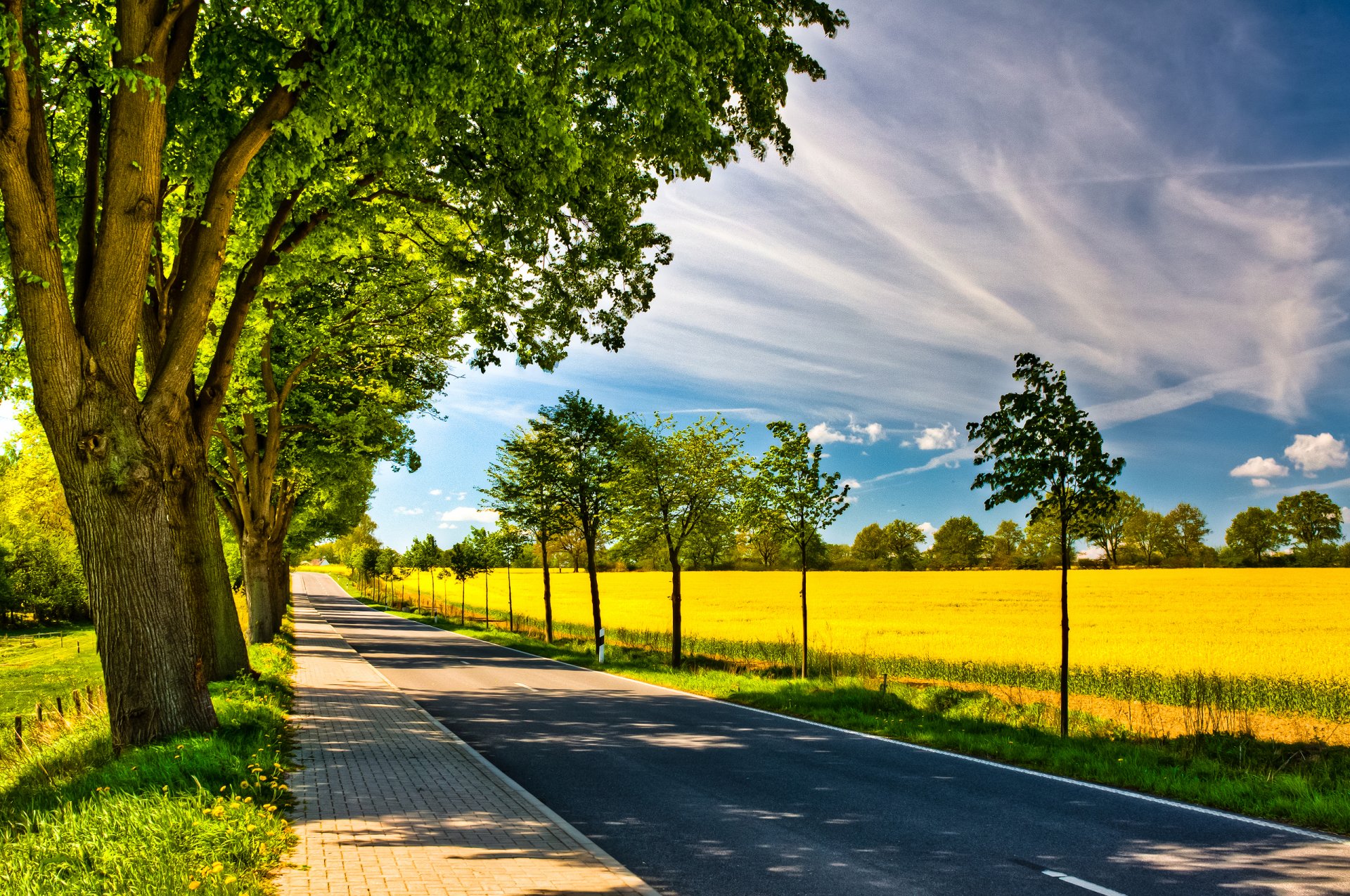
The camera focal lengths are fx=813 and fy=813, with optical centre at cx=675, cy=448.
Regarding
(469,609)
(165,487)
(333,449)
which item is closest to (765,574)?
(469,609)

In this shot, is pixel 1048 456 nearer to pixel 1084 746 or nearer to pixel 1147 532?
pixel 1084 746

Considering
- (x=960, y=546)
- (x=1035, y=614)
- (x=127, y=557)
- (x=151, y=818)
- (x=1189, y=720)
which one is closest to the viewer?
(x=151, y=818)

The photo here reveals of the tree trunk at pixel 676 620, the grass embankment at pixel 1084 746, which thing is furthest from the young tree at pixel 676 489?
the grass embankment at pixel 1084 746

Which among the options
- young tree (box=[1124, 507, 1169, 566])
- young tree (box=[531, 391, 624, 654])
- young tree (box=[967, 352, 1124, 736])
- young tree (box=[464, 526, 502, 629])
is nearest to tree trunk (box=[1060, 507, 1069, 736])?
young tree (box=[967, 352, 1124, 736])

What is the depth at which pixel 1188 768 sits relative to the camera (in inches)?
372

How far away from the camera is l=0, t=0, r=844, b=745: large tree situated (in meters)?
7.87

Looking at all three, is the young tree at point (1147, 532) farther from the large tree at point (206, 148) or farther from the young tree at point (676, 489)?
the large tree at point (206, 148)

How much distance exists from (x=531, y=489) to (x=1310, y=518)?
99.6 m

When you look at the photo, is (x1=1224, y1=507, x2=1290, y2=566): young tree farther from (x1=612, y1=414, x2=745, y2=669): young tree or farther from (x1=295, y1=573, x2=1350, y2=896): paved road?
(x1=295, y1=573, x2=1350, y2=896): paved road

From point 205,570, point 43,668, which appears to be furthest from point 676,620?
point 43,668

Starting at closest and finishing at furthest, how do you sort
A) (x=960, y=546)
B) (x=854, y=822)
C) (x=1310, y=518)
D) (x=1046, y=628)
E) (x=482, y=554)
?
(x=854, y=822), (x=1046, y=628), (x=482, y=554), (x=1310, y=518), (x=960, y=546)

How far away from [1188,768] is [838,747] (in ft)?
13.4

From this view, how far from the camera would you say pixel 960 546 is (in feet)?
365

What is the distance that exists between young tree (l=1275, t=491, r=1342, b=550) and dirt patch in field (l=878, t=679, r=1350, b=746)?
94633 millimetres
